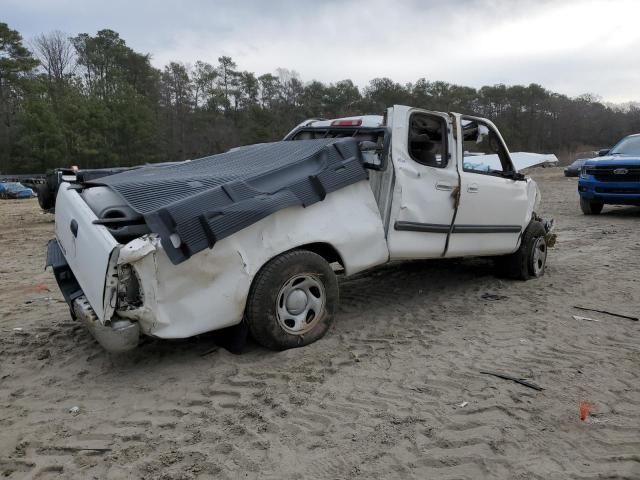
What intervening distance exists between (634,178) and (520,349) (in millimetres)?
9654

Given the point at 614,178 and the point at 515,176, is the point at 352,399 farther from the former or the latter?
the point at 614,178

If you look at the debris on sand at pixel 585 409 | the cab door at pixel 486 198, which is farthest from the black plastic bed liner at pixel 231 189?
the debris on sand at pixel 585 409

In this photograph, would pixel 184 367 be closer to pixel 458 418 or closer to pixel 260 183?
pixel 260 183

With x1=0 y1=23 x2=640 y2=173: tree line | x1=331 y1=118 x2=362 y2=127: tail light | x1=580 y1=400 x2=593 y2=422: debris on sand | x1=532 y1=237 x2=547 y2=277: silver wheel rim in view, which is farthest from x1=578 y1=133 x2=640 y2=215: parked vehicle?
x1=0 y1=23 x2=640 y2=173: tree line

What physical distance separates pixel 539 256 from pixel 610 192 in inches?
281

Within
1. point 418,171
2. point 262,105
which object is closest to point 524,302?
point 418,171

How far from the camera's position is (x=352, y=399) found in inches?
129

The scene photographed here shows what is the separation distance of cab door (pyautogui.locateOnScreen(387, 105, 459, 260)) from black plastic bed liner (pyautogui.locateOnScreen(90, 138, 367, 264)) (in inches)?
19.2

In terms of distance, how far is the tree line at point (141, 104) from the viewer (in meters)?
54.1

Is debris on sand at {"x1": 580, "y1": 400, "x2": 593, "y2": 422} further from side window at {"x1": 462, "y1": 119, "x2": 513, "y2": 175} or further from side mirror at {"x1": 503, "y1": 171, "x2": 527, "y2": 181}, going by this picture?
side mirror at {"x1": 503, "y1": 171, "x2": 527, "y2": 181}

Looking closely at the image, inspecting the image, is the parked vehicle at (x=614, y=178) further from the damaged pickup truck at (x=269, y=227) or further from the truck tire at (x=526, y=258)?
the damaged pickup truck at (x=269, y=227)

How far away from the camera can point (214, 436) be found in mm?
2904

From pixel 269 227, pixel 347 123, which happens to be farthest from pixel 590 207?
pixel 269 227

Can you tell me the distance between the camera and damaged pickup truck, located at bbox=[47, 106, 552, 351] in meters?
3.29
